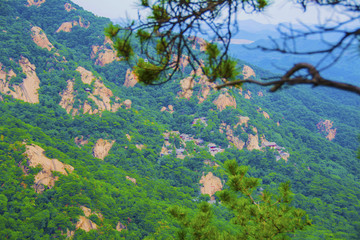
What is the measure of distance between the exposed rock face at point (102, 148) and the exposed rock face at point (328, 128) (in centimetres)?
3622

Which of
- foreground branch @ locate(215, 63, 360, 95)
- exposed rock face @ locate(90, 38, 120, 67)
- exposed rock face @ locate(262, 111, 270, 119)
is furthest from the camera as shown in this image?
exposed rock face @ locate(262, 111, 270, 119)

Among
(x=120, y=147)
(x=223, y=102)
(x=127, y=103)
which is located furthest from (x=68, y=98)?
(x=223, y=102)

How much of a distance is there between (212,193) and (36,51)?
1011 inches

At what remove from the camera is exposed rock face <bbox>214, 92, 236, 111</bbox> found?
36.0 meters

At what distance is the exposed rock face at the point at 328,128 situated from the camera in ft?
140

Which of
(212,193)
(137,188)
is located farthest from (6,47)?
(212,193)

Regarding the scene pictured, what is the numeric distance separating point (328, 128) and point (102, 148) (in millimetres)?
38144

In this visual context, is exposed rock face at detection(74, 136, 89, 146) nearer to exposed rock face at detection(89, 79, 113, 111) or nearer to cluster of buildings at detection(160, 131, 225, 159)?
exposed rock face at detection(89, 79, 113, 111)

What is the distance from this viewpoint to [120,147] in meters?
24.9

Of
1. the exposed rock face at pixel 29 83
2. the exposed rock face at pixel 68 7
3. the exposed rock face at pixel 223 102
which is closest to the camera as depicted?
the exposed rock face at pixel 29 83

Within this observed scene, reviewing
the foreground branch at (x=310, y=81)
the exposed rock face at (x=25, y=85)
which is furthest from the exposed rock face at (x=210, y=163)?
the foreground branch at (x=310, y=81)

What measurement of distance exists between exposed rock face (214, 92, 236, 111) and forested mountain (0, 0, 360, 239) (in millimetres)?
178

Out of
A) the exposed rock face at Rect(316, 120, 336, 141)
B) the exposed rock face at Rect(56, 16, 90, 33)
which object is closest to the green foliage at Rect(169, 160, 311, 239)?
the exposed rock face at Rect(316, 120, 336, 141)

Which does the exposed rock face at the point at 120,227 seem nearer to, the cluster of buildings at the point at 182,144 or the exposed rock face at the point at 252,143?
the cluster of buildings at the point at 182,144
